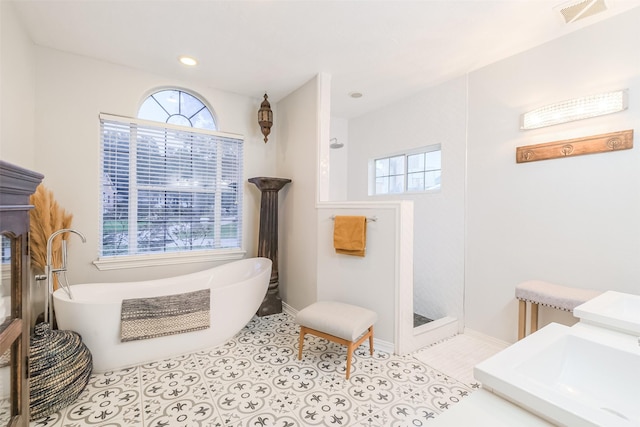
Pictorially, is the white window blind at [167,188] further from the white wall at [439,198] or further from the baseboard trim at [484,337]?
the baseboard trim at [484,337]

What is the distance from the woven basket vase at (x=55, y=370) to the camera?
158cm

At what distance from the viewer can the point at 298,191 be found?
317 centimetres

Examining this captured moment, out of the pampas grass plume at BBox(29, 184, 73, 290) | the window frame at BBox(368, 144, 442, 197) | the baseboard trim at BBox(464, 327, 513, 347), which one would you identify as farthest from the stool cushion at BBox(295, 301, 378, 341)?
the pampas grass plume at BBox(29, 184, 73, 290)

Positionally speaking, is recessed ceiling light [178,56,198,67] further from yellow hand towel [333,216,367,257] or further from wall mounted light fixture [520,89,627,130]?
wall mounted light fixture [520,89,627,130]

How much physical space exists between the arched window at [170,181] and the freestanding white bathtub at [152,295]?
15.0 inches

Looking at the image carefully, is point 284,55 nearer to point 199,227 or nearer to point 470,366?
point 199,227

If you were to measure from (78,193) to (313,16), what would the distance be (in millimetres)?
2554

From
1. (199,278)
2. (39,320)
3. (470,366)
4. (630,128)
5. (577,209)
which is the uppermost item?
(630,128)

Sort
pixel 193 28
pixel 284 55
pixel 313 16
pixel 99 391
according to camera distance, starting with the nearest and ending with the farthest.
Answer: pixel 99 391 < pixel 313 16 < pixel 193 28 < pixel 284 55

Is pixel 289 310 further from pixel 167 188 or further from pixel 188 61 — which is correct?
pixel 188 61

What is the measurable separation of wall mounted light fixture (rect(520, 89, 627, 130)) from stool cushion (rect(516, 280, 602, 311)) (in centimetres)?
130

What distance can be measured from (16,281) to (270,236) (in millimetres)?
2366

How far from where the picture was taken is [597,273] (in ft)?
6.71

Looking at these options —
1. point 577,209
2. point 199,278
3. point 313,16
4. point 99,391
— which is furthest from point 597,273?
point 99,391
